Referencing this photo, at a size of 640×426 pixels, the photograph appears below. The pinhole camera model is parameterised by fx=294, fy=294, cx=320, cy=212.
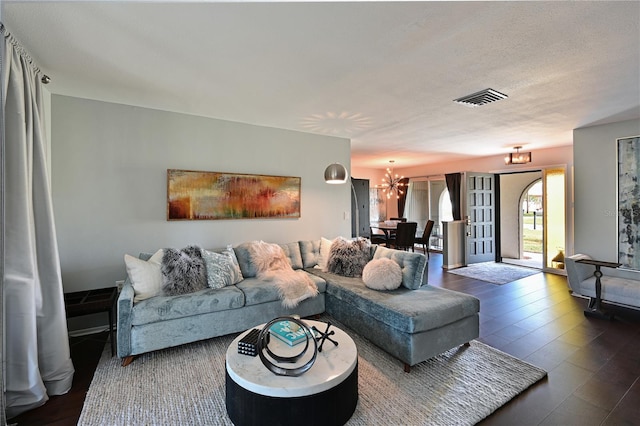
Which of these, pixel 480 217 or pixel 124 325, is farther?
pixel 480 217

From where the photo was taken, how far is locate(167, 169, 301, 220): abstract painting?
3639 mm

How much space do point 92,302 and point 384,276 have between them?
2.79 meters

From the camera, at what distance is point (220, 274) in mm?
3141

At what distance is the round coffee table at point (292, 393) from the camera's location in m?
1.67

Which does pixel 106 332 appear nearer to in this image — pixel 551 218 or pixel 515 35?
pixel 515 35

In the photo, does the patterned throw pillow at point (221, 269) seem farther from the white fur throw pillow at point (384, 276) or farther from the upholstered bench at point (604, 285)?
the upholstered bench at point (604, 285)

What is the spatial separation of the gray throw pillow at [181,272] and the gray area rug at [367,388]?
1.86 feet

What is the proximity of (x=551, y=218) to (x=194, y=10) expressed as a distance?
7182 mm

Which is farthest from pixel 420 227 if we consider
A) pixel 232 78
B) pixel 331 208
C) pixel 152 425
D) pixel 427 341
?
pixel 152 425

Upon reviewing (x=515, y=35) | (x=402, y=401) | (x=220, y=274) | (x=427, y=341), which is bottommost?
(x=402, y=401)

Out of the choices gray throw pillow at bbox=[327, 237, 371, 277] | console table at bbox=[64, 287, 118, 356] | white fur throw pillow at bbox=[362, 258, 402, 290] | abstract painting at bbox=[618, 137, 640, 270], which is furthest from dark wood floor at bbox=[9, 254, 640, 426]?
gray throw pillow at bbox=[327, 237, 371, 277]

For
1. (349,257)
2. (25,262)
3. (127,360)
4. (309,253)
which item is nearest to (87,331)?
(127,360)

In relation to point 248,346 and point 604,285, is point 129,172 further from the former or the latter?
point 604,285

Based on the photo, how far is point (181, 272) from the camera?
2.91m
